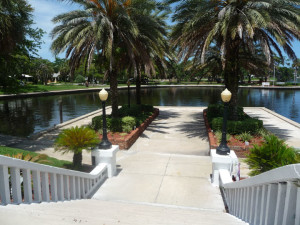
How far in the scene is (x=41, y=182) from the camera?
343cm

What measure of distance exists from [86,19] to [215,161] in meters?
8.49

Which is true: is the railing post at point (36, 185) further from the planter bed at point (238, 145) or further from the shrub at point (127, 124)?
the shrub at point (127, 124)

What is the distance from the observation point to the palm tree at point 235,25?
27.1 feet

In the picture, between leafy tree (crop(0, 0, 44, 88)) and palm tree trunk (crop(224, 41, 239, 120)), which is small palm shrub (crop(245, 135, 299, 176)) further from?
leafy tree (crop(0, 0, 44, 88))

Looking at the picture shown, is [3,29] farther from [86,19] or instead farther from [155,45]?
[155,45]

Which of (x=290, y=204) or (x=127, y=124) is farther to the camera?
(x=127, y=124)

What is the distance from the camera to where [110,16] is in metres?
10.2

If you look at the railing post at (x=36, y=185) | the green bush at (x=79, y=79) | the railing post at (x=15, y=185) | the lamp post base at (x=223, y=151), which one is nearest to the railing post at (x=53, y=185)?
the railing post at (x=36, y=185)

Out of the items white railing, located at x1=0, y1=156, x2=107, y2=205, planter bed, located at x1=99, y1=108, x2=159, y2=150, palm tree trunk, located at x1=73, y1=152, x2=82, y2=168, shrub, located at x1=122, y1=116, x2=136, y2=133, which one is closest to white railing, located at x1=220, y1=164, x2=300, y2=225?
white railing, located at x1=0, y1=156, x2=107, y2=205

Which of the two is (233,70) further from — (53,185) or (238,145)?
(53,185)

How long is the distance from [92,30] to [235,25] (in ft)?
19.5

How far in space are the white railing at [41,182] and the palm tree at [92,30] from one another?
18.8 ft

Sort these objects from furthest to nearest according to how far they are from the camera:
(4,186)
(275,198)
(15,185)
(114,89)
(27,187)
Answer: (114,89) < (27,187) < (15,185) < (4,186) < (275,198)

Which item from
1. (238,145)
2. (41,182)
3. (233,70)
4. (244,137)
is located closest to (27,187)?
(41,182)
